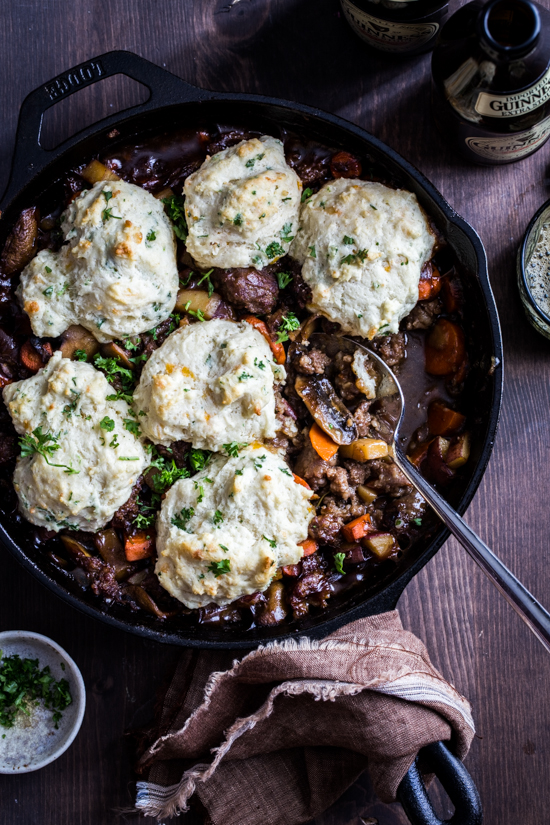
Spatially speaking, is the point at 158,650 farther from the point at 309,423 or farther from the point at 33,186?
the point at 33,186

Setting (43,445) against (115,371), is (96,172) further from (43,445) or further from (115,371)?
(43,445)

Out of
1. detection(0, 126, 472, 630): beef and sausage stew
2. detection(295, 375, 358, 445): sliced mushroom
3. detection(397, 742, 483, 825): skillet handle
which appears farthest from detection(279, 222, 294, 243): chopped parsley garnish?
detection(397, 742, 483, 825): skillet handle

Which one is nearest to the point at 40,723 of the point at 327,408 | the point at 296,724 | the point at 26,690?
the point at 26,690

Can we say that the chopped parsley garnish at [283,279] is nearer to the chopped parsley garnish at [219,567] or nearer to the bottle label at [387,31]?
the bottle label at [387,31]

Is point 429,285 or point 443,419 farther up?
point 429,285

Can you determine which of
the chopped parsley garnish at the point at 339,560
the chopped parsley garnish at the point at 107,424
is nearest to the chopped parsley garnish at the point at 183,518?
the chopped parsley garnish at the point at 107,424

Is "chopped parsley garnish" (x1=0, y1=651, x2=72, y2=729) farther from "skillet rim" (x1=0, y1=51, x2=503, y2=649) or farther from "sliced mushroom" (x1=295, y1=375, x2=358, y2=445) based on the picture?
"sliced mushroom" (x1=295, y1=375, x2=358, y2=445)
